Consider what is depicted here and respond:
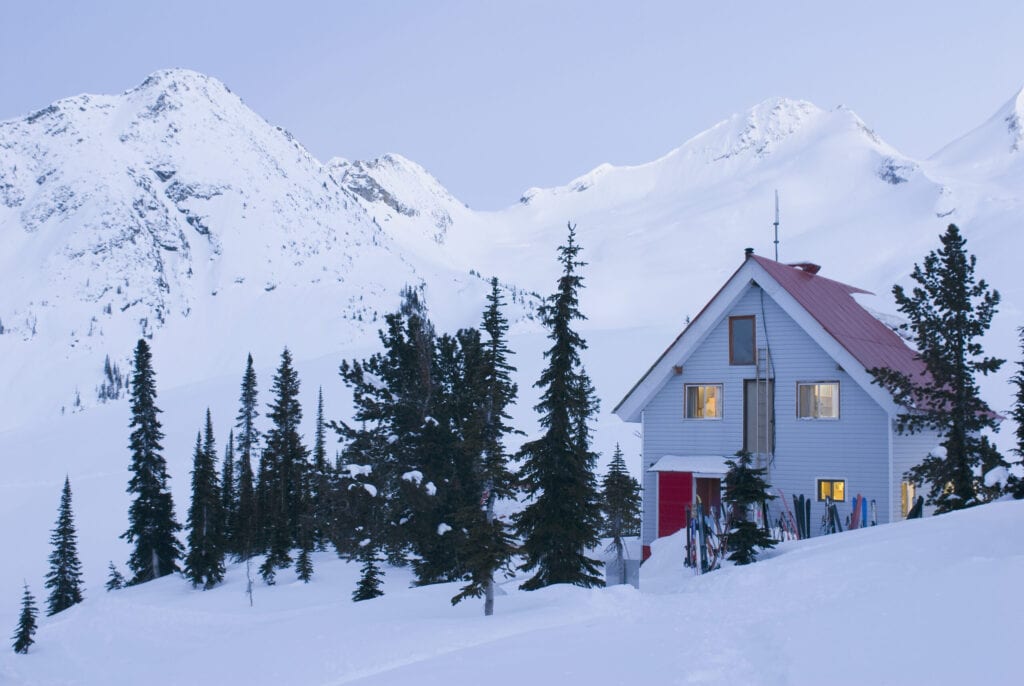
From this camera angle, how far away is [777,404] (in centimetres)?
2494

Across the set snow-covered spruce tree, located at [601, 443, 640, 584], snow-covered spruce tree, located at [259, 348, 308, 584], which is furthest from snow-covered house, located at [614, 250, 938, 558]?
snow-covered spruce tree, located at [259, 348, 308, 584]

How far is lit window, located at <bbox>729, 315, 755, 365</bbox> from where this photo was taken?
25453 millimetres

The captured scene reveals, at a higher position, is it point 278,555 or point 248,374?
point 248,374

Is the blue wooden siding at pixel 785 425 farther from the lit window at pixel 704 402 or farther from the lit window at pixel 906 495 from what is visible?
the lit window at pixel 906 495

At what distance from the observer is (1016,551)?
10.8 m

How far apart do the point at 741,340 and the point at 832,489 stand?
5.05m

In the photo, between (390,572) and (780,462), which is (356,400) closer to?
(390,572)

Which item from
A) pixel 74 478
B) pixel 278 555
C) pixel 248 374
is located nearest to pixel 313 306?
pixel 74 478

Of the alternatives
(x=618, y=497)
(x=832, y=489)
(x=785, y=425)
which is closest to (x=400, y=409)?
(x=618, y=497)

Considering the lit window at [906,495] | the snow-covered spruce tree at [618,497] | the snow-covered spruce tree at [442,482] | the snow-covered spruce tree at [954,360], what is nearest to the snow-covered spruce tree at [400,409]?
the snow-covered spruce tree at [442,482]

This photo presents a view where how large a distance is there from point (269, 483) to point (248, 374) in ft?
74.5

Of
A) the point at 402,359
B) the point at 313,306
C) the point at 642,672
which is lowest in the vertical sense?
the point at 642,672

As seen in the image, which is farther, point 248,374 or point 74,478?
point 74,478

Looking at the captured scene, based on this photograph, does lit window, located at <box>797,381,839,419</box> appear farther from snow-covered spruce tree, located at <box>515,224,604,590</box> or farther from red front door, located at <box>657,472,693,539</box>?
snow-covered spruce tree, located at <box>515,224,604,590</box>
